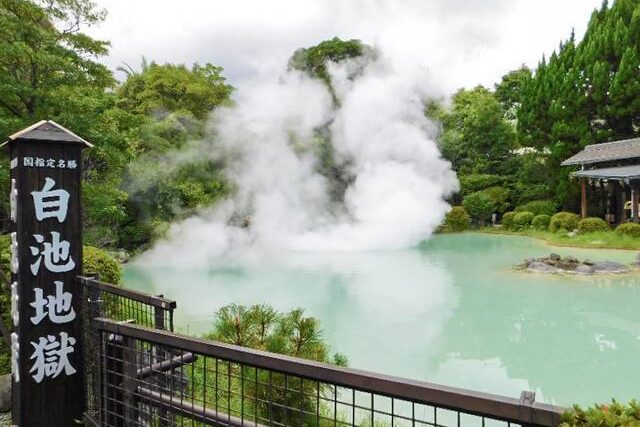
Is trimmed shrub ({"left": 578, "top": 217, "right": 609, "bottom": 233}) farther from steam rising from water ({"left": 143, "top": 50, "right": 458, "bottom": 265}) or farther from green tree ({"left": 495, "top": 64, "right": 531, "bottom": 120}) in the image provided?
green tree ({"left": 495, "top": 64, "right": 531, "bottom": 120})

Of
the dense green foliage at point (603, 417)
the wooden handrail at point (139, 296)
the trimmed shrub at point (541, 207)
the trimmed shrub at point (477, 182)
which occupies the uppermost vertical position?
the trimmed shrub at point (477, 182)

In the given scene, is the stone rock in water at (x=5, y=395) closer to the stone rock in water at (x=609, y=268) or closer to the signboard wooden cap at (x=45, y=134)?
the signboard wooden cap at (x=45, y=134)

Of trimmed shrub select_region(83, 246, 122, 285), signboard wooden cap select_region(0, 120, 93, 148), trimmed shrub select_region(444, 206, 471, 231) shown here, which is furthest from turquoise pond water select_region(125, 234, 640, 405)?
trimmed shrub select_region(444, 206, 471, 231)

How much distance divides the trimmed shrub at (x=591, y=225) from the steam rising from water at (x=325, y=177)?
230 inches

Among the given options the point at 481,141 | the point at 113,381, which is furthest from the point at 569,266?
the point at 481,141

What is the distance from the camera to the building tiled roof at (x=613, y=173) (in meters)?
17.6

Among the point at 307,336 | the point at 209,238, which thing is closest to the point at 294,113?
the point at 209,238

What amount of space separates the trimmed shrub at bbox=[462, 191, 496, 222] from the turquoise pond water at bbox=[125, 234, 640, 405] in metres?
7.84

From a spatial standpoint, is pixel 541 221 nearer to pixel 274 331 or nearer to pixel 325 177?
pixel 325 177

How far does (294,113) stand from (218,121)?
4163mm

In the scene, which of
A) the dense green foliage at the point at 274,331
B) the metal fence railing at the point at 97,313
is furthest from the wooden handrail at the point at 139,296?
the dense green foliage at the point at 274,331

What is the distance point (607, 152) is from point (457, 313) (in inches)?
559

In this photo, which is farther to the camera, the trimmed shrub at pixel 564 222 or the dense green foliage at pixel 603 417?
the trimmed shrub at pixel 564 222

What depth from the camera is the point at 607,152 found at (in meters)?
19.1
